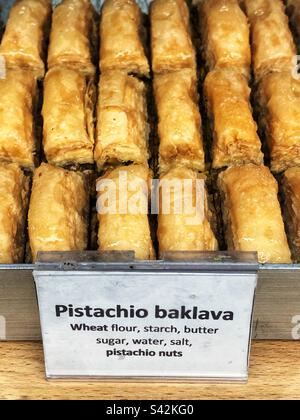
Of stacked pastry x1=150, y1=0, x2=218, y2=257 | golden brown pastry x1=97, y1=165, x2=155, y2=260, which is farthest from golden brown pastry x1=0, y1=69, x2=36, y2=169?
stacked pastry x1=150, y1=0, x2=218, y2=257

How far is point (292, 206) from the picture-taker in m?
1.74

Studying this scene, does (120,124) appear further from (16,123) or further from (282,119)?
(282,119)

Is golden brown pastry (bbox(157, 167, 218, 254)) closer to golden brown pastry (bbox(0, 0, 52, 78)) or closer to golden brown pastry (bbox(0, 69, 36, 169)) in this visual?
golden brown pastry (bbox(0, 69, 36, 169))

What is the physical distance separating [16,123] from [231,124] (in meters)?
0.66

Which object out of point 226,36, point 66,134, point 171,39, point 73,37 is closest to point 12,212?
point 66,134

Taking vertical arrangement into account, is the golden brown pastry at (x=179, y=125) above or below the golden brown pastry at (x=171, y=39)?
below

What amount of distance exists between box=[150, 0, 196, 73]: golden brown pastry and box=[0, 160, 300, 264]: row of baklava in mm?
507

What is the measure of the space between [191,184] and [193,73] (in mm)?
520

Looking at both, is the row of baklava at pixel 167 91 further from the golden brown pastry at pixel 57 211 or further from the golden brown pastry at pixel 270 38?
the golden brown pastry at pixel 57 211

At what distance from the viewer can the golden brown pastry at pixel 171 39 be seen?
84.2 inches

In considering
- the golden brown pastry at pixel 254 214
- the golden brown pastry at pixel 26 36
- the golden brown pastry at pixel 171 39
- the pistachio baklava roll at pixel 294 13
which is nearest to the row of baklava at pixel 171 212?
the golden brown pastry at pixel 254 214

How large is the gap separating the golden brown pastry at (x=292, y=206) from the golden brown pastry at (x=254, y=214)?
5 centimetres
